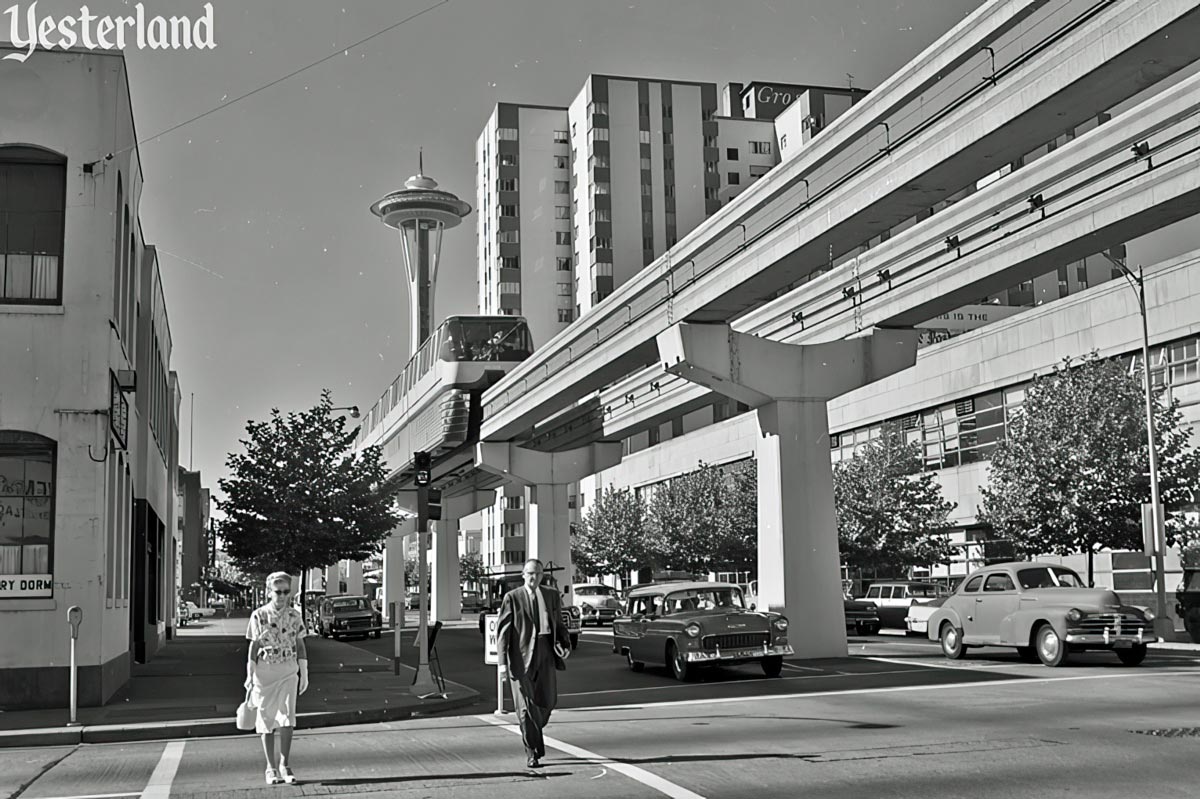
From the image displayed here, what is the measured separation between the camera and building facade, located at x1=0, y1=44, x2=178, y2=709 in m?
17.8

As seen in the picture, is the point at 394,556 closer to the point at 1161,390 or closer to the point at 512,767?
the point at 1161,390

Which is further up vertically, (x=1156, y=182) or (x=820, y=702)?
(x=1156, y=182)

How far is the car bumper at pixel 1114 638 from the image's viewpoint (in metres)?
21.7

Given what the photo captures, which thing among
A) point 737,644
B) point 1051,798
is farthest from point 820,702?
point 1051,798

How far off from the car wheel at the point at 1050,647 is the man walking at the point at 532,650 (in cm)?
1300

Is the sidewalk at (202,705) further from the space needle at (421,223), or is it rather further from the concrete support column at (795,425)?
the space needle at (421,223)

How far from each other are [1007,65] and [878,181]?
324 centimetres

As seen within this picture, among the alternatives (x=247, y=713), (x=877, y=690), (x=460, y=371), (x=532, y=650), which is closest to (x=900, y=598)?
(x=460, y=371)

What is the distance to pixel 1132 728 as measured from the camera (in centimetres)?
1308

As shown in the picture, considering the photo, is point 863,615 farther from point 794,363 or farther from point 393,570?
point 393,570

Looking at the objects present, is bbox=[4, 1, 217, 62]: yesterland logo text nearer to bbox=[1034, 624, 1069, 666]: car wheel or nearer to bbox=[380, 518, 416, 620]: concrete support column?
→ bbox=[1034, 624, 1069, 666]: car wheel

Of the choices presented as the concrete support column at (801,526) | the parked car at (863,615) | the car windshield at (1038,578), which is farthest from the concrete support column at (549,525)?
the car windshield at (1038,578)

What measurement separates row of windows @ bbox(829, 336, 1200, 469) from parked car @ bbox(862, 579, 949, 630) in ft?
25.2

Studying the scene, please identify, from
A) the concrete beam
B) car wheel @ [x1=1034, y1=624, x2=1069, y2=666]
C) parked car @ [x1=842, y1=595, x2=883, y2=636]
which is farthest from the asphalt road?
parked car @ [x1=842, y1=595, x2=883, y2=636]
